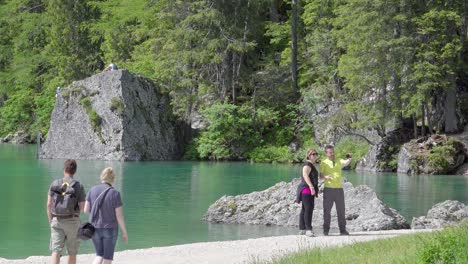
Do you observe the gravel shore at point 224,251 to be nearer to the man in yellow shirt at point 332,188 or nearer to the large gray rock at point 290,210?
the man in yellow shirt at point 332,188

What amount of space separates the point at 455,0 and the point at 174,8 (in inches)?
703

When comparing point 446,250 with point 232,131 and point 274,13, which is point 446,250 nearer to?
point 232,131

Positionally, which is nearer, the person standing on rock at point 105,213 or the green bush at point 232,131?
the person standing on rock at point 105,213

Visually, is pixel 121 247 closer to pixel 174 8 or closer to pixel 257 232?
pixel 257 232

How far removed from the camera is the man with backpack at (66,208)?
968 centimetres

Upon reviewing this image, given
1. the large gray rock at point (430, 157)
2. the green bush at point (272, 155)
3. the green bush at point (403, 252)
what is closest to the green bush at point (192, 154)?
the green bush at point (272, 155)

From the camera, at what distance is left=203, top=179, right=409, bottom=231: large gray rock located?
16.7 meters

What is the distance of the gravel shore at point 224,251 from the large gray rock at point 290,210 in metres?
2.75

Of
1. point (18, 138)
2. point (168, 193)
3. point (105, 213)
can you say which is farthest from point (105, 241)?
point (18, 138)

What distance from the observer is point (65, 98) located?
1764 inches

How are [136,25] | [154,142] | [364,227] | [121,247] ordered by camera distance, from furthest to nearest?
1. [136,25]
2. [154,142]
3. [364,227]
4. [121,247]

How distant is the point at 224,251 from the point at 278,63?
125ft

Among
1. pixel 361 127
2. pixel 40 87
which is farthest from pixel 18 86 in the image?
pixel 361 127

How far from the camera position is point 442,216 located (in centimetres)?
1672
